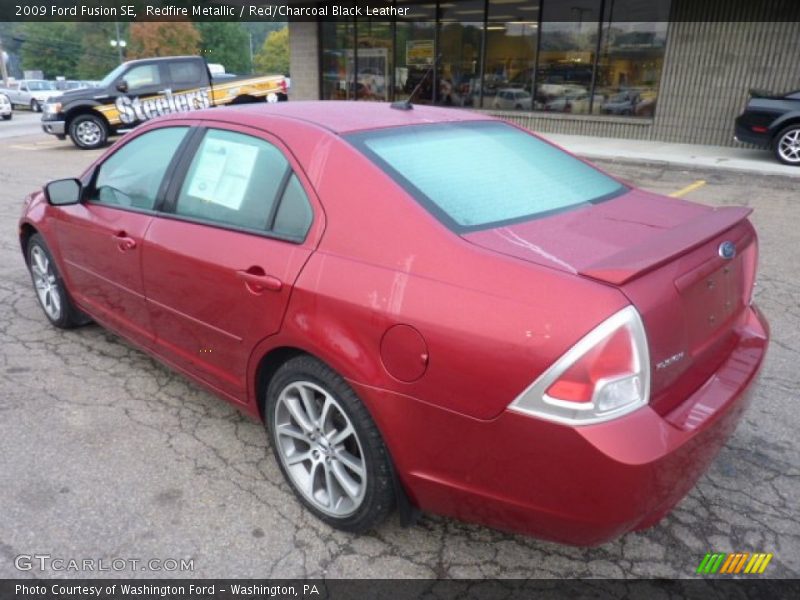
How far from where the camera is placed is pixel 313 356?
2.24 meters

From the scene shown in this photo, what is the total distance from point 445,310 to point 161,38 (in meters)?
68.1

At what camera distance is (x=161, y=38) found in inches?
2383

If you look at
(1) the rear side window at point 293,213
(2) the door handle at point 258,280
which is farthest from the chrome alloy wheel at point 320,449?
(1) the rear side window at point 293,213

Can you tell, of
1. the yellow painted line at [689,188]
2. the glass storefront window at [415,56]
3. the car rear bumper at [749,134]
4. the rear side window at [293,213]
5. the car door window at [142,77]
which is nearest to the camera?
the rear side window at [293,213]

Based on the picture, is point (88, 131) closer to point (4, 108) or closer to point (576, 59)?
point (576, 59)

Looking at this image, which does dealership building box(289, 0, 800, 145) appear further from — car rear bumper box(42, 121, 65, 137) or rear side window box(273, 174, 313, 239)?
rear side window box(273, 174, 313, 239)

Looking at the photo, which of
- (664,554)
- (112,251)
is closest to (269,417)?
(112,251)

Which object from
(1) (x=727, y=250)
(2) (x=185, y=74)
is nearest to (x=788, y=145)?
(1) (x=727, y=250)

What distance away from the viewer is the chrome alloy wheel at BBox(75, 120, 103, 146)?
14516 millimetres

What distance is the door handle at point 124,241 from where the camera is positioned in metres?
3.07

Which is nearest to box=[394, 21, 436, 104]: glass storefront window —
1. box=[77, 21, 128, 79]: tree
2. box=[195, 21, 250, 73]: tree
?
box=[195, 21, 250, 73]: tree

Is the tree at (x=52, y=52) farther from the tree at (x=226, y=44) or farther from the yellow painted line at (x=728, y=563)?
the yellow painted line at (x=728, y=563)

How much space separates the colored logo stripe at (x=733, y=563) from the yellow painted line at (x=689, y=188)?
288 inches

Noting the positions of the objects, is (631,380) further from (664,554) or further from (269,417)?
(269,417)
